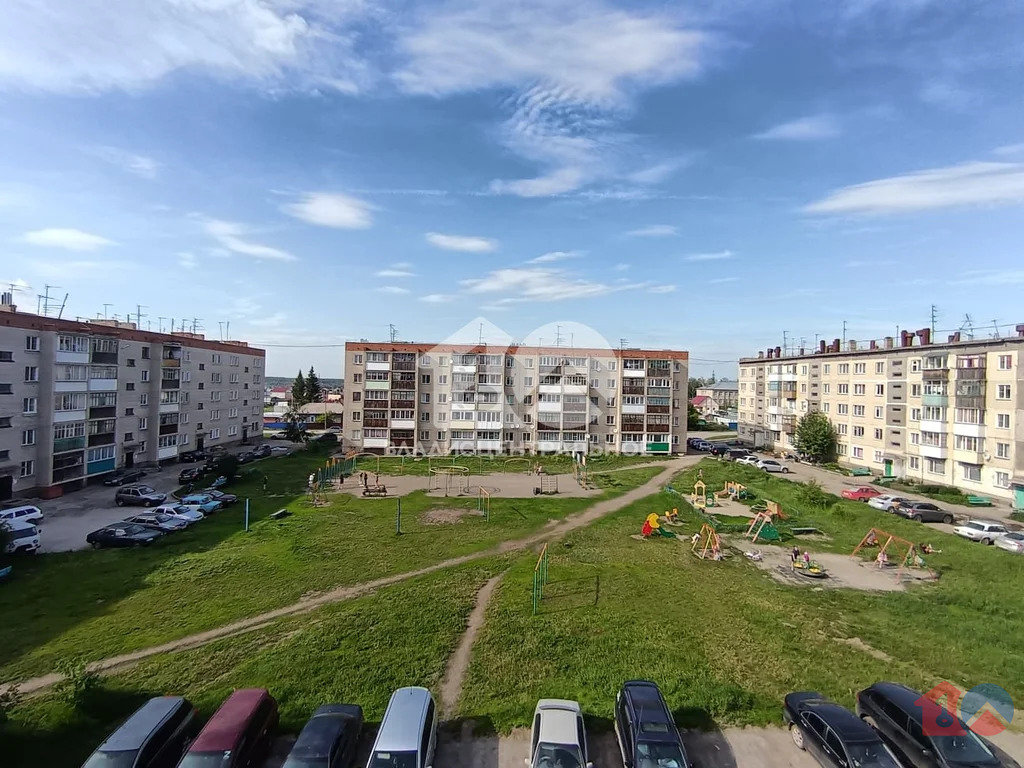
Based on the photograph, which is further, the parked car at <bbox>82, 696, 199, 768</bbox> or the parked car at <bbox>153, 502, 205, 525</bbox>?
the parked car at <bbox>153, 502, 205, 525</bbox>

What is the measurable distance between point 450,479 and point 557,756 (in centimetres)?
3171

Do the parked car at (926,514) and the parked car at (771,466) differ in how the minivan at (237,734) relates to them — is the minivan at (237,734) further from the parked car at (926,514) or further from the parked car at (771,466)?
the parked car at (771,466)

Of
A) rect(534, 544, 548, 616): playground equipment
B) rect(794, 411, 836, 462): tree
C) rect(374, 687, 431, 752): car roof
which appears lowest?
rect(534, 544, 548, 616): playground equipment

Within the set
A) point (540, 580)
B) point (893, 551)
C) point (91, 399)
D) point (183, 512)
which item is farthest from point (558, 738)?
point (91, 399)

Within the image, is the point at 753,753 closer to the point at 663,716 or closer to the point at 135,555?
the point at 663,716

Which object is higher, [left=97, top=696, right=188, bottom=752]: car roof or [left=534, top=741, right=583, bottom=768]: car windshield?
[left=97, top=696, right=188, bottom=752]: car roof

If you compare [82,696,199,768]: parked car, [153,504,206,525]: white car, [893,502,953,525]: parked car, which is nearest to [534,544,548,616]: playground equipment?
[82,696,199,768]: parked car

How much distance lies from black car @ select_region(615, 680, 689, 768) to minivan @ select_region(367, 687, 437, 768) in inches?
149

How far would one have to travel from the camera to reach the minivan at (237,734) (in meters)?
8.84

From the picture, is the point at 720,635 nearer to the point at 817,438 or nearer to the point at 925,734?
the point at 925,734

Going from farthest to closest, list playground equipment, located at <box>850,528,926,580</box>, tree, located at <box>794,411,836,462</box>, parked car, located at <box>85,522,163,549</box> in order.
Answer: tree, located at <box>794,411,836,462</box>
parked car, located at <box>85,522,163,549</box>
playground equipment, located at <box>850,528,926,580</box>

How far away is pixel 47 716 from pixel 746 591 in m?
20.7

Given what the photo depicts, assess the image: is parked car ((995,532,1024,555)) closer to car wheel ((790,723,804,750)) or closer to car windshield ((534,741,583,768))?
car wheel ((790,723,804,750))

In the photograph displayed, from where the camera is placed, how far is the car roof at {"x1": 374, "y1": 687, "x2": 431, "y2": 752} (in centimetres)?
923
